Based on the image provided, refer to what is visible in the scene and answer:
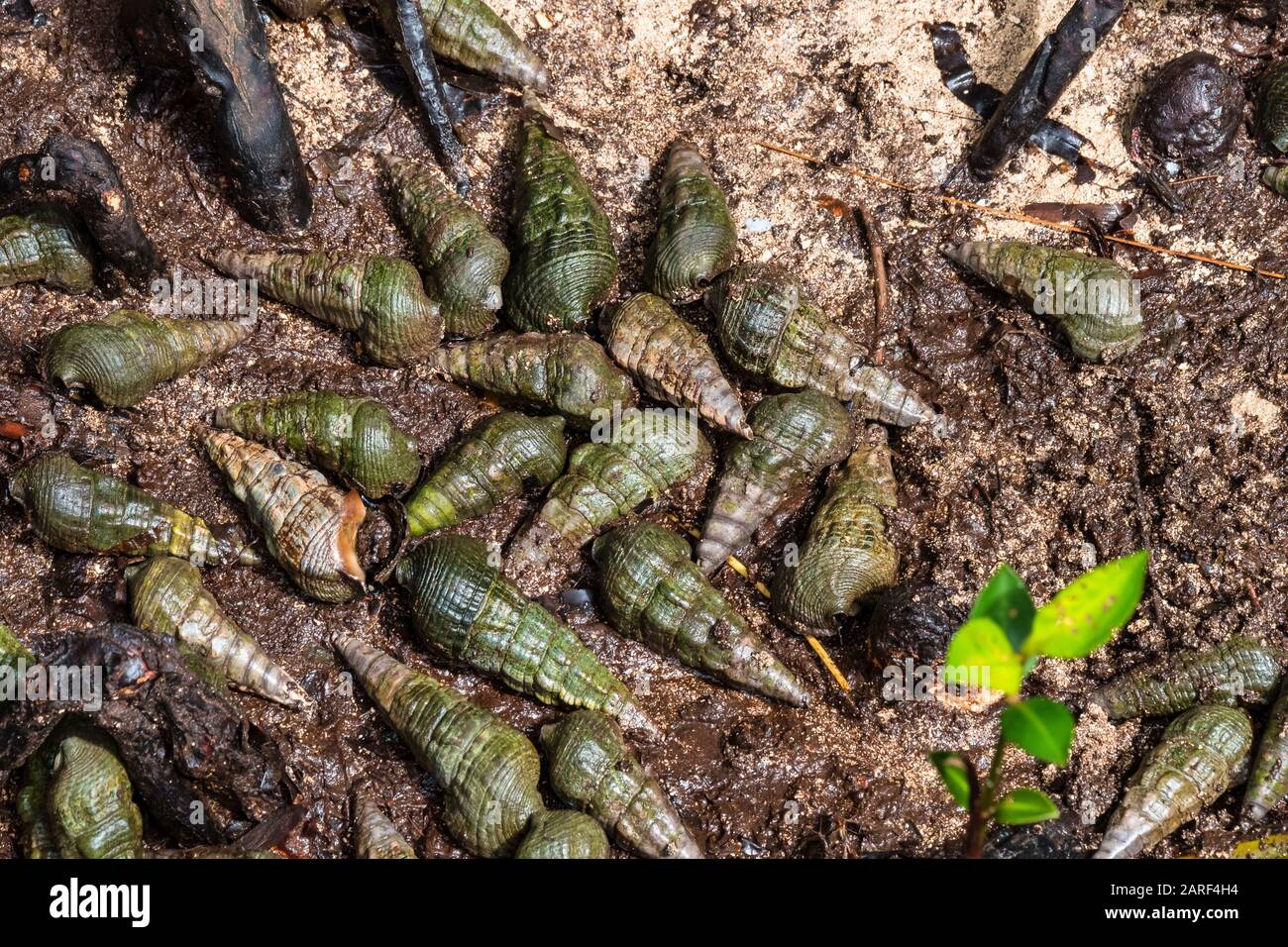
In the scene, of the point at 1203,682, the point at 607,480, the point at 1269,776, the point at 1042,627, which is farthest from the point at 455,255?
the point at 1269,776

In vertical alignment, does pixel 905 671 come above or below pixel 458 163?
below

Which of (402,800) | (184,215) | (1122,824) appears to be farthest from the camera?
(184,215)

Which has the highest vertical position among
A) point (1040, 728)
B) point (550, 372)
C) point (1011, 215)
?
point (1011, 215)

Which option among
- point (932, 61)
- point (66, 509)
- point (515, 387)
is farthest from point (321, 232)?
point (932, 61)

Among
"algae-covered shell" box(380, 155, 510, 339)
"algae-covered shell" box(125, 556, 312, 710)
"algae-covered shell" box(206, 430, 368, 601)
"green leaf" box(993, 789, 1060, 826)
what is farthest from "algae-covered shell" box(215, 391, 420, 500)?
"green leaf" box(993, 789, 1060, 826)

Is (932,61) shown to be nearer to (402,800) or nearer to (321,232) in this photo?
(321,232)

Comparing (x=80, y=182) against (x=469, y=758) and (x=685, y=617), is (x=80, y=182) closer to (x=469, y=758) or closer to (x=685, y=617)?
(x=469, y=758)

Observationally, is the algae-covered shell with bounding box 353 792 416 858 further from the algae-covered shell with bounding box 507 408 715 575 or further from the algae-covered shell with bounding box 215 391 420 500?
the algae-covered shell with bounding box 215 391 420 500
